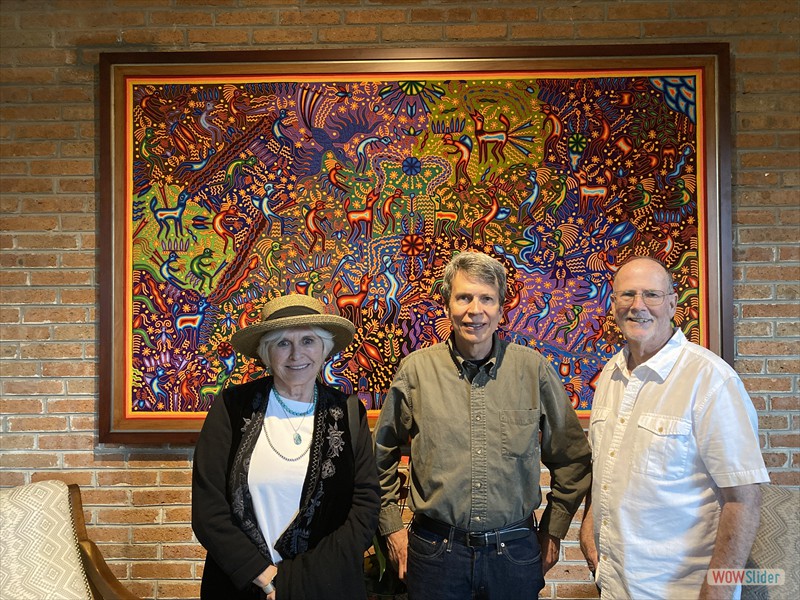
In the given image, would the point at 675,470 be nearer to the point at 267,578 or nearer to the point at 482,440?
the point at 482,440

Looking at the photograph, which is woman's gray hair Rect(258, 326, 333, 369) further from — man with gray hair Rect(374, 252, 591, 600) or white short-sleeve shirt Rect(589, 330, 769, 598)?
white short-sleeve shirt Rect(589, 330, 769, 598)

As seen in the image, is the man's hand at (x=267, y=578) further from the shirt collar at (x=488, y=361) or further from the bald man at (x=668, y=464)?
the bald man at (x=668, y=464)

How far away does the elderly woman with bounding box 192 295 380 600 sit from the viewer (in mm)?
2006

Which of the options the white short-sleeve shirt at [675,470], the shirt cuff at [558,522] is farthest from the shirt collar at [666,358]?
the shirt cuff at [558,522]

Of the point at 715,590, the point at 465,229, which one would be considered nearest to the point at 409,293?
the point at 465,229

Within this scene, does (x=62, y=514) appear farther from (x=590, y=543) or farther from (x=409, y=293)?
(x=590, y=543)

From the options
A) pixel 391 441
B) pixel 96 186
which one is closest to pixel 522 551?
pixel 391 441

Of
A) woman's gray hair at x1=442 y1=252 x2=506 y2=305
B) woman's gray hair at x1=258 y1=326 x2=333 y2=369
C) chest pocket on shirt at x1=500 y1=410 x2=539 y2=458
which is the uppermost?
woman's gray hair at x1=442 y1=252 x2=506 y2=305

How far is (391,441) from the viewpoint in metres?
2.37

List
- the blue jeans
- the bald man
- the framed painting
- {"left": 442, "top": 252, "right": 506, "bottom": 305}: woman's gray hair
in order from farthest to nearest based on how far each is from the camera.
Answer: the framed painting
{"left": 442, "top": 252, "right": 506, "bottom": 305}: woman's gray hair
the blue jeans
the bald man

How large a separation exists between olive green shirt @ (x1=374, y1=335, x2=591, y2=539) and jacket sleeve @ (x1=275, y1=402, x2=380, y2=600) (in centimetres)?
17

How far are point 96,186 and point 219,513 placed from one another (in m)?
1.75

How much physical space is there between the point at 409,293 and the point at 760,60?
1871 millimetres

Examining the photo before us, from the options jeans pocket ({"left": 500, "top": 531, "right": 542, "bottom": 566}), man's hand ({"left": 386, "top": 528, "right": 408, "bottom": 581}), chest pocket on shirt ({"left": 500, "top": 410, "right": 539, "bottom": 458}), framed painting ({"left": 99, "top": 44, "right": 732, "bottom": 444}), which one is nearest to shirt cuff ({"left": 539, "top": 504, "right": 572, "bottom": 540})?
jeans pocket ({"left": 500, "top": 531, "right": 542, "bottom": 566})
